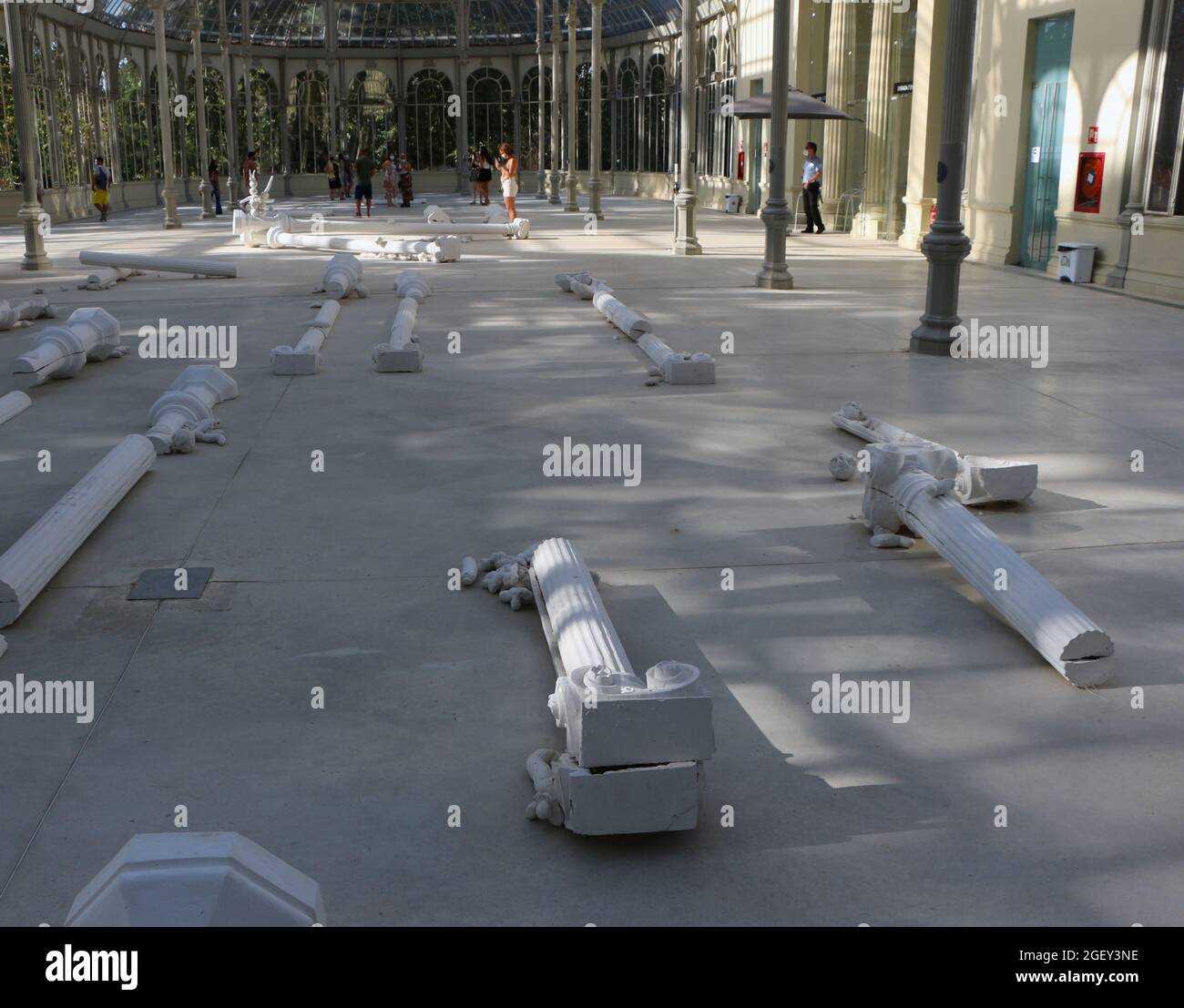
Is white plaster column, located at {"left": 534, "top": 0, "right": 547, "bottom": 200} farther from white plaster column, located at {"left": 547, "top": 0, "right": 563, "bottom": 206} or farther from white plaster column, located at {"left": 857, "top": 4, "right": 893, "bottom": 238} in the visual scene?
white plaster column, located at {"left": 857, "top": 4, "right": 893, "bottom": 238}

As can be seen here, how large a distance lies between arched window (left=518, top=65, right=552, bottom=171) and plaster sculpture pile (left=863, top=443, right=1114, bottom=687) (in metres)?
45.5

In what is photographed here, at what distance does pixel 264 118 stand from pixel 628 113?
47.6ft

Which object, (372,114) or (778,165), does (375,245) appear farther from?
(372,114)

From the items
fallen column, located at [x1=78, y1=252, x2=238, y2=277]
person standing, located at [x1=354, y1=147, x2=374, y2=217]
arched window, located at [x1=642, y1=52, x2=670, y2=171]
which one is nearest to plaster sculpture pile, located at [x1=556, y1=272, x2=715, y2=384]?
fallen column, located at [x1=78, y1=252, x2=238, y2=277]

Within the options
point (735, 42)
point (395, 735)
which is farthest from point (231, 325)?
point (735, 42)

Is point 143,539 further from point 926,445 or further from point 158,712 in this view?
point 926,445

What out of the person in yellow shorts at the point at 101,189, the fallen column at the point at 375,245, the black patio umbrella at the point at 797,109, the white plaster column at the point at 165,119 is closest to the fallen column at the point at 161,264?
the fallen column at the point at 375,245

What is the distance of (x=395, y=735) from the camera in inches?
160

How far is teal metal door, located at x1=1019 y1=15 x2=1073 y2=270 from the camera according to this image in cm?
1755

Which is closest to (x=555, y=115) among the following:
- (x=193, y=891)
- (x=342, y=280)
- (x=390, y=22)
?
(x=390, y=22)

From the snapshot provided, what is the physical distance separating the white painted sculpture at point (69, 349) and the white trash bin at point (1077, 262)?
40.6 ft

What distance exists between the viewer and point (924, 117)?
21953 mm

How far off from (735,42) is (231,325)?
25.5 metres

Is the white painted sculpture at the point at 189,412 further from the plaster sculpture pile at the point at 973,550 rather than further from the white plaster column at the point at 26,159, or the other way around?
the white plaster column at the point at 26,159
